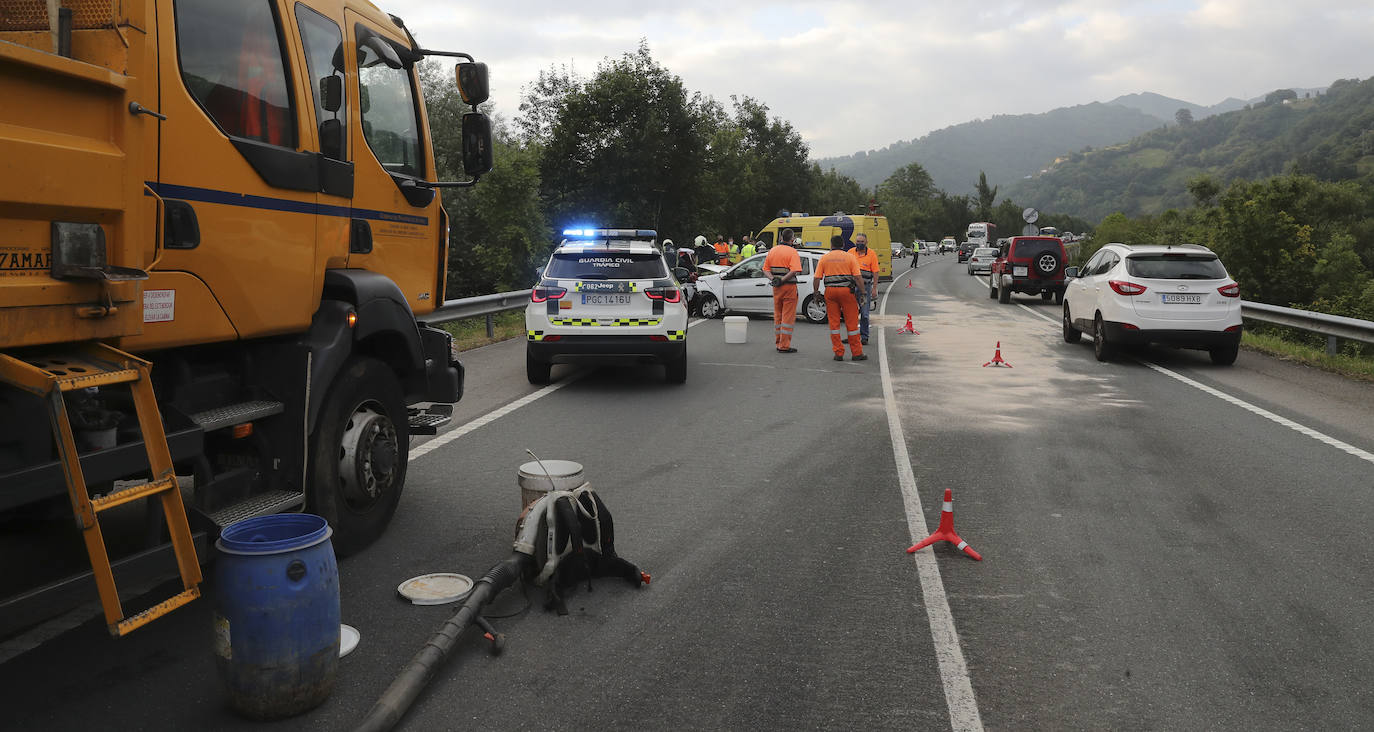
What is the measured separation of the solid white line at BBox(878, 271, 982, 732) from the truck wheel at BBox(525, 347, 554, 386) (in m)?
4.88

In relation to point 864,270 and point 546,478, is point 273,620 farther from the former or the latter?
point 864,270

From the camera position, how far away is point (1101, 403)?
35.9 ft

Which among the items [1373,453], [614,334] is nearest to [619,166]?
[614,334]

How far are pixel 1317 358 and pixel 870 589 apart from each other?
12874 mm

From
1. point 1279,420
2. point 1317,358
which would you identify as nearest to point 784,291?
point 1279,420

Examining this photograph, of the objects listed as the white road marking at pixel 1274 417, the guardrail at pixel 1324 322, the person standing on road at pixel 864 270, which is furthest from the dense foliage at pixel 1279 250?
the white road marking at pixel 1274 417

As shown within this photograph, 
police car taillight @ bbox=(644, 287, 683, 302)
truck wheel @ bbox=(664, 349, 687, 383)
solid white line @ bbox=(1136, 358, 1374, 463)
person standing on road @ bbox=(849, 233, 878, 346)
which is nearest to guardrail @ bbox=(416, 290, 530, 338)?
truck wheel @ bbox=(664, 349, 687, 383)

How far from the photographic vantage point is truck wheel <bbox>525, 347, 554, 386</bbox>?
37.8ft

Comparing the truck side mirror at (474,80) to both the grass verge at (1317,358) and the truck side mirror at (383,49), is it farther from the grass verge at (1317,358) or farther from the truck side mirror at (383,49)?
the grass verge at (1317,358)

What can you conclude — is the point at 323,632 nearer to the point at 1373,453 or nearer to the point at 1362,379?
the point at 1373,453

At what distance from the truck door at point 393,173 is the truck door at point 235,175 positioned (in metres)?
0.57

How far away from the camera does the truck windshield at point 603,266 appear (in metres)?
11.2

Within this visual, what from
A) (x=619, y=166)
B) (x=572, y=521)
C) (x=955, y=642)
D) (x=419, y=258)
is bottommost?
(x=955, y=642)

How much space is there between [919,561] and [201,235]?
12.8ft
